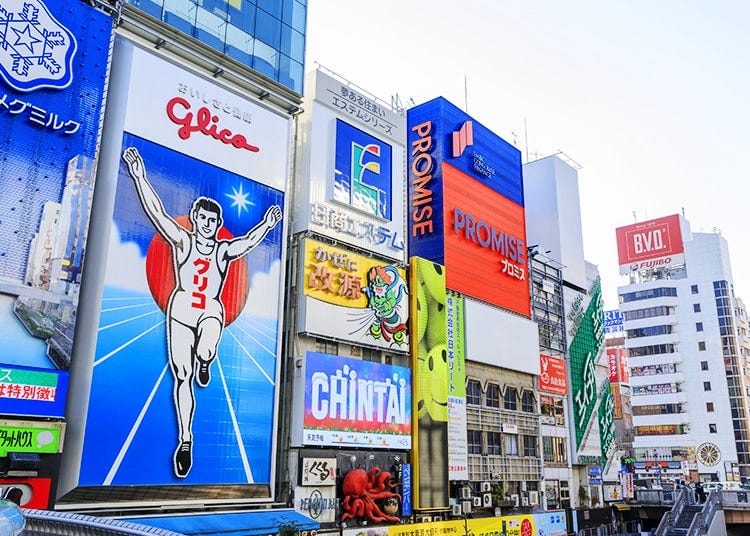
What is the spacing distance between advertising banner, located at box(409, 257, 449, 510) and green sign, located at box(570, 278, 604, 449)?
19287 mm

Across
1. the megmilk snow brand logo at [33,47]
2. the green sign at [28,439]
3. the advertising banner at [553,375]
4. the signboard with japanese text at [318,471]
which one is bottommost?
the signboard with japanese text at [318,471]

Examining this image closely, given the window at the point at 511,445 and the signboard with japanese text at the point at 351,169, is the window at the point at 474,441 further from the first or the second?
the signboard with japanese text at the point at 351,169

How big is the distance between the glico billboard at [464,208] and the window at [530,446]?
29.8 feet

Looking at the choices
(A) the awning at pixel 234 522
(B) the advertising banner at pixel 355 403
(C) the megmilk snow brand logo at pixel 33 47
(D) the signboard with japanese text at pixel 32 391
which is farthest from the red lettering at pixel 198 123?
(A) the awning at pixel 234 522

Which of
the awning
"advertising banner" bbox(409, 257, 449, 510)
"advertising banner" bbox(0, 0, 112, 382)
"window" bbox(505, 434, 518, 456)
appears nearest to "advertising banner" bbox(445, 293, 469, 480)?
"advertising banner" bbox(409, 257, 449, 510)

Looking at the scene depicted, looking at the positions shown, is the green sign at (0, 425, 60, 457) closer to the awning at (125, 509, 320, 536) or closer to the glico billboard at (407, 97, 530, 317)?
the awning at (125, 509, 320, 536)

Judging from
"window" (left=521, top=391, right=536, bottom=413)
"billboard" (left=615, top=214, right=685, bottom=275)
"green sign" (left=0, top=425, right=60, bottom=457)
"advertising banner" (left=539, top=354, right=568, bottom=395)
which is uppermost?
"billboard" (left=615, top=214, right=685, bottom=275)

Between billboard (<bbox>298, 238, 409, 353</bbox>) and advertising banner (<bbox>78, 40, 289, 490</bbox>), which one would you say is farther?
billboard (<bbox>298, 238, 409, 353</bbox>)

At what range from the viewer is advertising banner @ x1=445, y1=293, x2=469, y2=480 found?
133 feet

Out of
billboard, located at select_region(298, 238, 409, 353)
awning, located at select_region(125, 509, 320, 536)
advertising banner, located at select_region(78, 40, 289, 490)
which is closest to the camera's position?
awning, located at select_region(125, 509, 320, 536)

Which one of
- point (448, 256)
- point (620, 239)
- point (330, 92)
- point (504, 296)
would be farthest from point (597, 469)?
point (620, 239)

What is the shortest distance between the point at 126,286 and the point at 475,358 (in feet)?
79.8

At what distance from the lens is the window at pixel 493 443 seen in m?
44.3

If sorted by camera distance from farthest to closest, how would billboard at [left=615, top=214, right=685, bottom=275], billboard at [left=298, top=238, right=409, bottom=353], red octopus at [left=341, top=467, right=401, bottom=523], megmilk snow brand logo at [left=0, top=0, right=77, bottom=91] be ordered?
billboard at [left=615, top=214, right=685, bottom=275] → billboard at [left=298, top=238, right=409, bottom=353] → red octopus at [left=341, top=467, right=401, bottom=523] → megmilk snow brand logo at [left=0, top=0, right=77, bottom=91]
